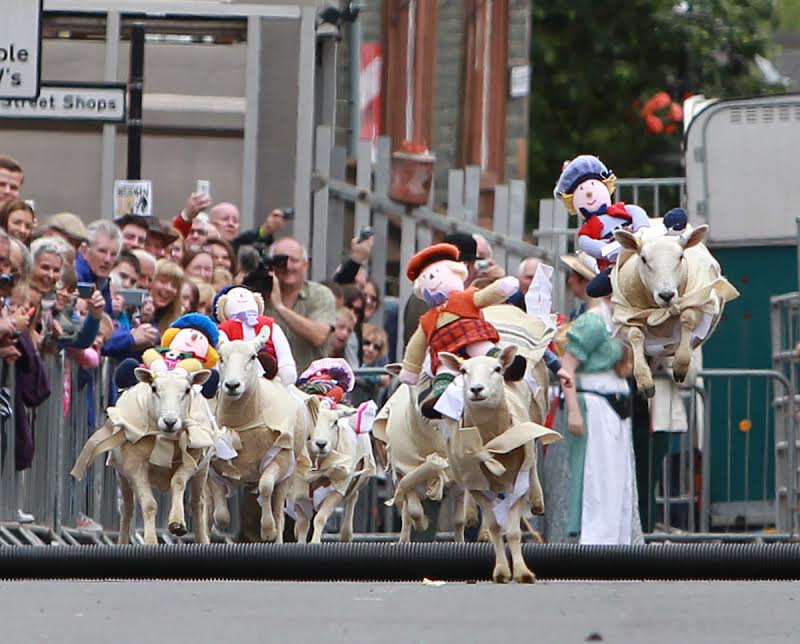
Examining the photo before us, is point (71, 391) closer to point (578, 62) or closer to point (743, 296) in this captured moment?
point (743, 296)

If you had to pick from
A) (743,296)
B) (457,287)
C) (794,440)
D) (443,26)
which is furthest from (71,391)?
(443,26)

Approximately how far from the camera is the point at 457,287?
1390 cm

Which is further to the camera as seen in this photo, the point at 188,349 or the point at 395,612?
the point at 188,349

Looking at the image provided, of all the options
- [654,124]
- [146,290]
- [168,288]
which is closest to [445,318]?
[168,288]

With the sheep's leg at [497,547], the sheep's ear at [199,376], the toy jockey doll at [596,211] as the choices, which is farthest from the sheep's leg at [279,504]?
the toy jockey doll at [596,211]

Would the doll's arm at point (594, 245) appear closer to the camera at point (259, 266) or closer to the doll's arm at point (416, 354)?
the doll's arm at point (416, 354)

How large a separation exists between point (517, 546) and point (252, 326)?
7.90 feet

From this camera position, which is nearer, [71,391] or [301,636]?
[301,636]

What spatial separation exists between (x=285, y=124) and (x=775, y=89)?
2160cm

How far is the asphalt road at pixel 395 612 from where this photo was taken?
9492mm

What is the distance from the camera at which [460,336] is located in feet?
44.4

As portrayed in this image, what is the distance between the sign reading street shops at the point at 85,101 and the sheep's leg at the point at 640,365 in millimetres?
5162

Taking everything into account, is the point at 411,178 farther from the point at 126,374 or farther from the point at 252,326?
the point at 126,374

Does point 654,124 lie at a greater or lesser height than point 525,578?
greater
